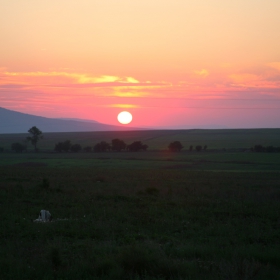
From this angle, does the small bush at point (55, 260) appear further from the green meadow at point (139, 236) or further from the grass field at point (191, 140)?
the grass field at point (191, 140)

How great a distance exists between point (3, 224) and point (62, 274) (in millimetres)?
5461

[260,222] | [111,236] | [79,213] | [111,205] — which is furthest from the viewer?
[111,205]

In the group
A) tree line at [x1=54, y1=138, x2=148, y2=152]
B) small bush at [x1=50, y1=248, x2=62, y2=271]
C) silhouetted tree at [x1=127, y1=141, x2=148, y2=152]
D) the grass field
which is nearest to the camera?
small bush at [x1=50, y1=248, x2=62, y2=271]

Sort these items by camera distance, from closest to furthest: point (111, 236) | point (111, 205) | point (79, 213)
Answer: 1. point (111, 236)
2. point (79, 213)
3. point (111, 205)

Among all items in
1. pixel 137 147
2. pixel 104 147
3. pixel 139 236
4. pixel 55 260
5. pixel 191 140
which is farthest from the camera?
pixel 191 140

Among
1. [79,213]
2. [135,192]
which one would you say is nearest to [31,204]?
[79,213]

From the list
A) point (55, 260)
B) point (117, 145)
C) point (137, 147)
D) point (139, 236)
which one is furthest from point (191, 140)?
point (55, 260)

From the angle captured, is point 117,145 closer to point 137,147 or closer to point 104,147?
point 104,147

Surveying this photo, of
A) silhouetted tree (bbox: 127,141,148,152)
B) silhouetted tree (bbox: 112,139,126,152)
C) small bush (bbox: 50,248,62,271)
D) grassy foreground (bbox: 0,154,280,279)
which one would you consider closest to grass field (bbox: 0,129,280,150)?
silhouetted tree (bbox: 127,141,148,152)

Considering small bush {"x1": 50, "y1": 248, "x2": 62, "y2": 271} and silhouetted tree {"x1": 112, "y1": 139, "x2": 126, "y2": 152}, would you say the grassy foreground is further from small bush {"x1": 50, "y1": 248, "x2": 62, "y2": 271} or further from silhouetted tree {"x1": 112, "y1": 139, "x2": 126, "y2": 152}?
silhouetted tree {"x1": 112, "y1": 139, "x2": 126, "y2": 152}

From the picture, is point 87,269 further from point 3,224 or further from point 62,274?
point 3,224

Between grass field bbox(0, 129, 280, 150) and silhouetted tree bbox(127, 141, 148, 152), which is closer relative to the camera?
silhouetted tree bbox(127, 141, 148, 152)

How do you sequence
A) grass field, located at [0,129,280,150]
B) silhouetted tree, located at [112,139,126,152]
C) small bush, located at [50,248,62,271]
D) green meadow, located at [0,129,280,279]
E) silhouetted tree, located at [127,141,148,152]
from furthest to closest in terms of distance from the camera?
1. grass field, located at [0,129,280,150]
2. silhouetted tree, located at [112,139,126,152]
3. silhouetted tree, located at [127,141,148,152]
4. small bush, located at [50,248,62,271]
5. green meadow, located at [0,129,280,279]

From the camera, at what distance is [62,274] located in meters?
7.50
